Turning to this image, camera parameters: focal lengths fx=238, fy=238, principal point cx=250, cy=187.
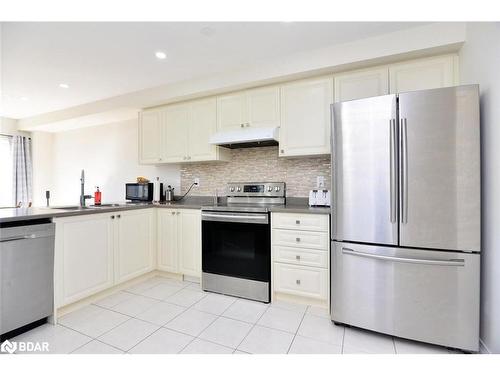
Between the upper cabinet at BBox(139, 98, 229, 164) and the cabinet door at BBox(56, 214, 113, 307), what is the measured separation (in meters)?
1.15

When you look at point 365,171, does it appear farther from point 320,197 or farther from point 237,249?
point 237,249

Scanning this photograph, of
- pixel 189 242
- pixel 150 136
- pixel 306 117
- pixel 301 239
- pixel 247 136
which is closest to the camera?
pixel 301 239

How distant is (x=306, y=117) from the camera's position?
7.96ft

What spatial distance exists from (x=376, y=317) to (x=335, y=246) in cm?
56

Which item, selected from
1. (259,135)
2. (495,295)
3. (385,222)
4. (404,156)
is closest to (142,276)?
(259,135)

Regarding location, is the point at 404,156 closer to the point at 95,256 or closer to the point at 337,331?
the point at 337,331

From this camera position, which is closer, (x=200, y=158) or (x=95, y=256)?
(x=95, y=256)

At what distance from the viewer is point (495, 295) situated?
1.44m

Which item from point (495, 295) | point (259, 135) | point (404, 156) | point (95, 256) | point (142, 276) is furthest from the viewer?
point (142, 276)

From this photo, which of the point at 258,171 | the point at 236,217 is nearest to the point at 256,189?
the point at 258,171

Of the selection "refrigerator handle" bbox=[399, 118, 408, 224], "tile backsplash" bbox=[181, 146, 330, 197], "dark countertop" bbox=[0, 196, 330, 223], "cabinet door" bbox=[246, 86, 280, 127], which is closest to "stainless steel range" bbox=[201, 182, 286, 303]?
"dark countertop" bbox=[0, 196, 330, 223]

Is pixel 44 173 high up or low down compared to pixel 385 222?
up

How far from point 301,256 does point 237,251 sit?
0.67 metres
